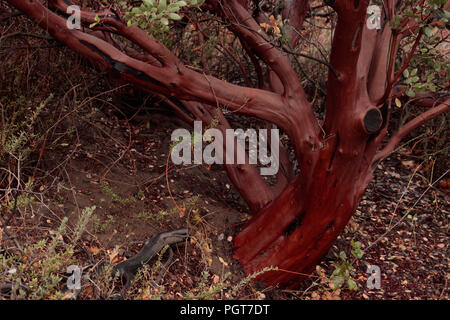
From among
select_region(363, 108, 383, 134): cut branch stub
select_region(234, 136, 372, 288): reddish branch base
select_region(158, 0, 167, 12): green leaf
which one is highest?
select_region(158, 0, 167, 12): green leaf

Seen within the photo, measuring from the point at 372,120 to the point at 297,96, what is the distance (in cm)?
51

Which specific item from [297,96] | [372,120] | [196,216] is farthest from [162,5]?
[196,216]

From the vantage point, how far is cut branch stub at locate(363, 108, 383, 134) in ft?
A: 9.17

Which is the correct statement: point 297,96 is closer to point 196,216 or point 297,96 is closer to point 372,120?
point 372,120

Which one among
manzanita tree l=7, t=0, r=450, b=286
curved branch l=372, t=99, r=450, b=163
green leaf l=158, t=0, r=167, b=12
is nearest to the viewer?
green leaf l=158, t=0, r=167, b=12

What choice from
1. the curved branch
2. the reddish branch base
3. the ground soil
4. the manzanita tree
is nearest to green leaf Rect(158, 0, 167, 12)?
the manzanita tree

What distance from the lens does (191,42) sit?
496cm

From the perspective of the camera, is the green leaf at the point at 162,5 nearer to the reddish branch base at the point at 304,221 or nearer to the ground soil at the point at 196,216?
the ground soil at the point at 196,216

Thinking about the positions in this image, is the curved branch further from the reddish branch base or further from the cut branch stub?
the cut branch stub

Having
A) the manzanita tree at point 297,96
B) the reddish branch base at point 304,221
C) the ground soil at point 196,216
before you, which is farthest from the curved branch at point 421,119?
the ground soil at point 196,216

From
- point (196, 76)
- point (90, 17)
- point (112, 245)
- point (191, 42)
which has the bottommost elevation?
point (112, 245)

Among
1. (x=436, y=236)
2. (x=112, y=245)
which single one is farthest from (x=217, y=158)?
(x=436, y=236)
